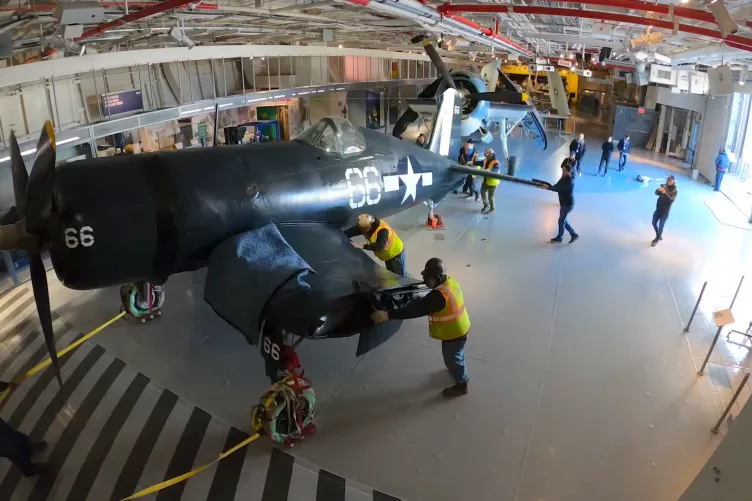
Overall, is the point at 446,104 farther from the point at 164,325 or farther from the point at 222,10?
the point at 164,325

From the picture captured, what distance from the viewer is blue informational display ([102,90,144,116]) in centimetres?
885

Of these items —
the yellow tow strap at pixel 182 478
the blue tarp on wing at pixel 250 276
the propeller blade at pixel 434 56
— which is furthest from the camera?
the propeller blade at pixel 434 56

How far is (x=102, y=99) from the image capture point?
8883 millimetres

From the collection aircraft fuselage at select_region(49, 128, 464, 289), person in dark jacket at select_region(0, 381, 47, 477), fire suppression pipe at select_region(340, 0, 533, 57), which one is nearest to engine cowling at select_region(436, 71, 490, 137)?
fire suppression pipe at select_region(340, 0, 533, 57)

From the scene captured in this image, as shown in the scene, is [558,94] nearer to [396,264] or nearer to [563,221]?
[563,221]

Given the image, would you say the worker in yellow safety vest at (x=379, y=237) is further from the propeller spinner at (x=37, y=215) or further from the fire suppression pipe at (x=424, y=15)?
the propeller spinner at (x=37, y=215)

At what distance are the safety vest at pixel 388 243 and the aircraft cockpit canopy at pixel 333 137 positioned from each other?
1.10 m

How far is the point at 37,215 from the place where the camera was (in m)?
4.12

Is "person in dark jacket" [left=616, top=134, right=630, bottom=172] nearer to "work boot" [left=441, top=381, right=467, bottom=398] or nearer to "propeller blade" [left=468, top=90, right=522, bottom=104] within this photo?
"propeller blade" [left=468, top=90, right=522, bottom=104]

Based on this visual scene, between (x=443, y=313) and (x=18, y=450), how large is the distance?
12.5ft

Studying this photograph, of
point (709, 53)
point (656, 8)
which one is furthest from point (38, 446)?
point (709, 53)

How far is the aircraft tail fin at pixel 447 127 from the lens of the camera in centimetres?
894

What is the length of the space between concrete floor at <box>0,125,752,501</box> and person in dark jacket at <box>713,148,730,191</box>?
5.12 metres

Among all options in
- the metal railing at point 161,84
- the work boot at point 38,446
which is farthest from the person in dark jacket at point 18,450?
the metal railing at point 161,84
